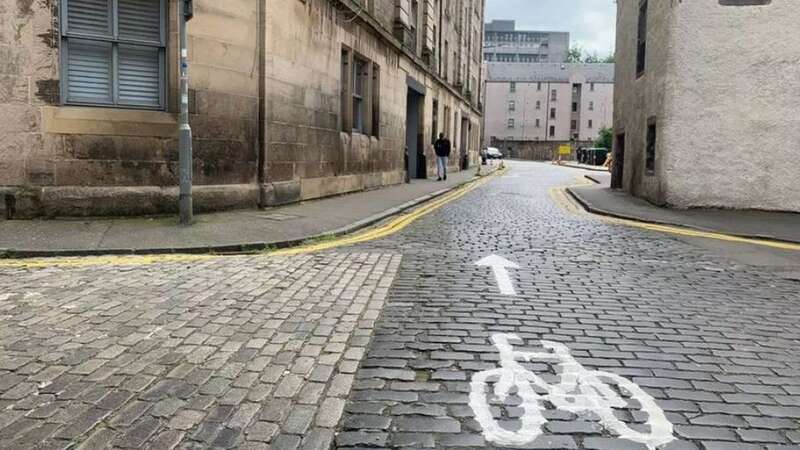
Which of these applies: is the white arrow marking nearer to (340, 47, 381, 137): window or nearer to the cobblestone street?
the cobblestone street

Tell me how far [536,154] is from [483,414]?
346 ft

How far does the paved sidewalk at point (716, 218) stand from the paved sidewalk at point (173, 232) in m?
5.59

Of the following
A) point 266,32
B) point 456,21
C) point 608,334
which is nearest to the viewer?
point 608,334

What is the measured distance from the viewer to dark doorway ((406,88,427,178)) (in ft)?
94.2

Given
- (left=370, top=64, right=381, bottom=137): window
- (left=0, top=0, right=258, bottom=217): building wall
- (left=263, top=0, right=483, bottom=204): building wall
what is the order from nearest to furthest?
(left=0, top=0, right=258, bottom=217): building wall < (left=263, top=0, right=483, bottom=204): building wall < (left=370, top=64, right=381, bottom=137): window

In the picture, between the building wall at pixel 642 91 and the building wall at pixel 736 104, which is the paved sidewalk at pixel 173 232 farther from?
the building wall at pixel 736 104

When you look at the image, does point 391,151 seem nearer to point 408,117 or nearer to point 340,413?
point 408,117

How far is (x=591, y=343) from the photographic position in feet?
16.6

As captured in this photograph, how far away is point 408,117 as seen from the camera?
2897 cm

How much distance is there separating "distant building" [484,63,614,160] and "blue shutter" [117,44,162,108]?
104 metres

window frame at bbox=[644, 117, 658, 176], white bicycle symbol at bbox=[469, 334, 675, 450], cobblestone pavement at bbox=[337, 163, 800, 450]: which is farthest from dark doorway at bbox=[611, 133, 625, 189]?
white bicycle symbol at bbox=[469, 334, 675, 450]

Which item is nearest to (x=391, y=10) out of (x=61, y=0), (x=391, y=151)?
(x=391, y=151)

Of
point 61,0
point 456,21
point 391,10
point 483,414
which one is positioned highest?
point 456,21

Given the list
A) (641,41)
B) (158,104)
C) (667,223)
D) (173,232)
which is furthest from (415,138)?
(173,232)
